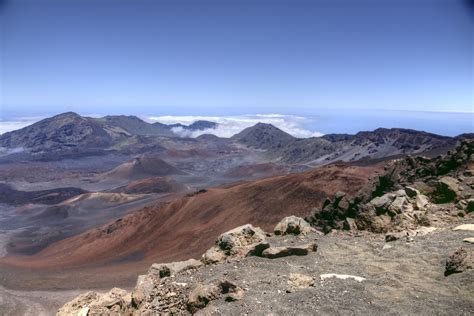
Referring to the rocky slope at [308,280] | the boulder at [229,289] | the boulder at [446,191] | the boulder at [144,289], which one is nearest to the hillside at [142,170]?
the boulder at [446,191]

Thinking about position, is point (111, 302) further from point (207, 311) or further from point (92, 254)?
point (92, 254)

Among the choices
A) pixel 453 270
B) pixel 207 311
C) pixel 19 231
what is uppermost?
pixel 453 270

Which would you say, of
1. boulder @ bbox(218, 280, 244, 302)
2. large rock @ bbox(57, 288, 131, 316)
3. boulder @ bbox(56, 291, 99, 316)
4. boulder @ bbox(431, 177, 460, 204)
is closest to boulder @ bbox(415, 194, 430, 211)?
boulder @ bbox(431, 177, 460, 204)

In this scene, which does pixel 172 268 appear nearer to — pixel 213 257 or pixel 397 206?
pixel 213 257

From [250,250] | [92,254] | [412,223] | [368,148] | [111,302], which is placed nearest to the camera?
[111,302]

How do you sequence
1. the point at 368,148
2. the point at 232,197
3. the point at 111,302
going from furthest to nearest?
1. the point at 368,148
2. the point at 232,197
3. the point at 111,302

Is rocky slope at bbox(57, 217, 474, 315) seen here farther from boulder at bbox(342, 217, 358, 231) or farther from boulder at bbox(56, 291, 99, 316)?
boulder at bbox(342, 217, 358, 231)

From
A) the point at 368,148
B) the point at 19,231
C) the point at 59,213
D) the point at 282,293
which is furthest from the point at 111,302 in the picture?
the point at 368,148
